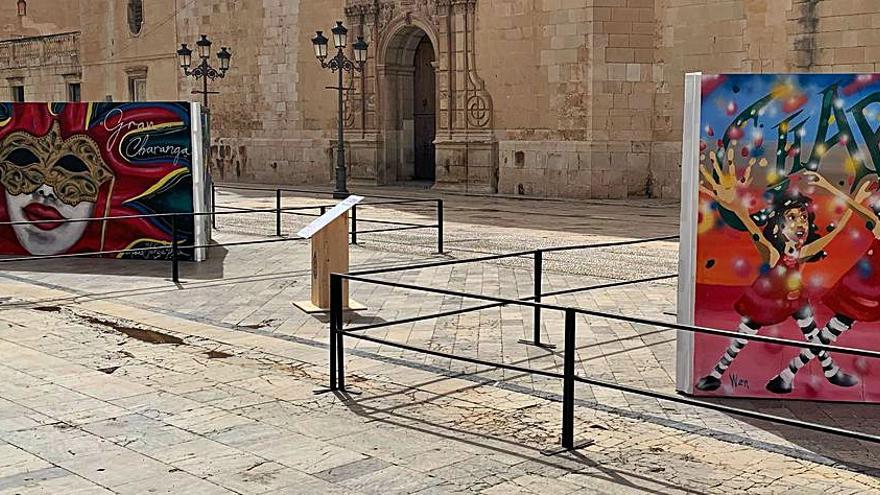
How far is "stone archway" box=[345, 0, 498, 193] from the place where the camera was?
88.1 feet

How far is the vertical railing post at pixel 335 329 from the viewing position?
7.38 meters

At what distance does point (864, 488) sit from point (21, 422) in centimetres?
482

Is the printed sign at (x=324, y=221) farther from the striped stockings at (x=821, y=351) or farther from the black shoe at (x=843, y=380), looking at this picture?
the black shoe at (x=843, y=380)

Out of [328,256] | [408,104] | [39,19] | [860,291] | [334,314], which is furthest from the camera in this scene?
[39,19]

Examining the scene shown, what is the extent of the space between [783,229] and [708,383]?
3.70ft

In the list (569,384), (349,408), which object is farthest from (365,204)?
(569,384)

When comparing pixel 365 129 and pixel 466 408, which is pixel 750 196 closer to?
pixel 466 408

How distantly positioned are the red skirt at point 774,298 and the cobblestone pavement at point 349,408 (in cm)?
58

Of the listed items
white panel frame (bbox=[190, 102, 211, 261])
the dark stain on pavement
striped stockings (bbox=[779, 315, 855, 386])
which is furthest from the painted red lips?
striped stockings (bbox=[779, 315, 855, 386])

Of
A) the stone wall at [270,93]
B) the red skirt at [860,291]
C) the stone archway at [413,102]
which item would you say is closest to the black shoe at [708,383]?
the red skirt at [860,291]

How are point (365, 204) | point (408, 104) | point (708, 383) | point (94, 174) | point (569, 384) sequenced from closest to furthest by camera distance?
1. point (569, 384)
2. point (708, 383)
3. point (94, 174)
4. point (365, 204)
5. point (408, 104)

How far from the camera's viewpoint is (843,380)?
7012mm

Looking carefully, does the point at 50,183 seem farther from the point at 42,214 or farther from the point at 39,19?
the point at 39,19

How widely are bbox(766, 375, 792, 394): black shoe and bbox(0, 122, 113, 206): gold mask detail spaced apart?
396 inches
